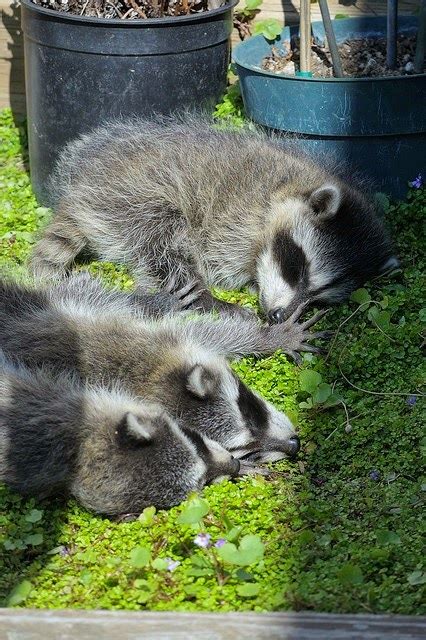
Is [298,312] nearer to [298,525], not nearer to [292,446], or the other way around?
[292,446]

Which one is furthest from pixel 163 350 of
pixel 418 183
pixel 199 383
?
pixel 418 183

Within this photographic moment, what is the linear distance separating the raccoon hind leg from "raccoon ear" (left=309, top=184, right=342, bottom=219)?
134 centimetres

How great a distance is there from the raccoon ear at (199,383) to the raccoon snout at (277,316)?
979 millimetres

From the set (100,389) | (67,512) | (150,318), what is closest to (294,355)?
(150,318)

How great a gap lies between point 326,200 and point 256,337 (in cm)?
83

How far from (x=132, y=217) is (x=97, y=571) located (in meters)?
2.60

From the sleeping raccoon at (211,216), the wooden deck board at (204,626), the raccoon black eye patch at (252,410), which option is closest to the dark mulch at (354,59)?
the sleeping raccoon at (211,216)

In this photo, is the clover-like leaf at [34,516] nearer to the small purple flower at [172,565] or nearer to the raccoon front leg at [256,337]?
the small purple flower at [172,565]

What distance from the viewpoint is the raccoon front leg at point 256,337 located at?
4.69 metres

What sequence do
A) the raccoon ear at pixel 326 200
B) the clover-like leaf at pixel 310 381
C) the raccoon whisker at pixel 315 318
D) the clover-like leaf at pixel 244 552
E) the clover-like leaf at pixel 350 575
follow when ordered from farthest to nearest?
the raccoon ear at pixel 326 200, the raccoon whisker at pixel 315 318, the clover-like leaf at pixel 310 381, the clover-like leaf at pixel 244 552, the clover-like leaf at pixel 350 575

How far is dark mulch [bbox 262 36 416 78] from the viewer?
6066mm

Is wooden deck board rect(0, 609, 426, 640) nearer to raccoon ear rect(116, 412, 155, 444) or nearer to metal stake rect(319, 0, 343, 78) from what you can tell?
raccoon ear rect(116, 412, 155, 444)

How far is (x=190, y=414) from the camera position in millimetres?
3996

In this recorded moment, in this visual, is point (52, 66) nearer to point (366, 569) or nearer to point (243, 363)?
point (243, 363)
